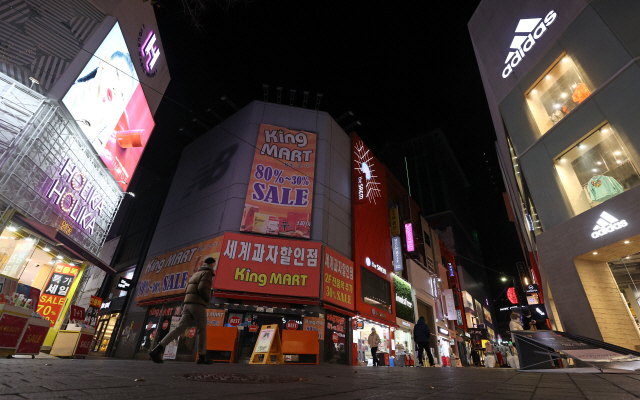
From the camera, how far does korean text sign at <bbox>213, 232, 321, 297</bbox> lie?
1344 cm

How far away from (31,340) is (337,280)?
447 inches

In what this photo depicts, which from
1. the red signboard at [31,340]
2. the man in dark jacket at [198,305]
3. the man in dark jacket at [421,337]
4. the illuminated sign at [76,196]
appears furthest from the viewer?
the illuminated sign at [76,196]

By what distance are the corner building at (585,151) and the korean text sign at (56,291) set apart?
62.9 feet

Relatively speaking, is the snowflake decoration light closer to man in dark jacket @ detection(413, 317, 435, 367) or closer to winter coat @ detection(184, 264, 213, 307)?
man in dark jacket @ detection(413, 317, 435, 367)

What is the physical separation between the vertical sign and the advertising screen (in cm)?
1717

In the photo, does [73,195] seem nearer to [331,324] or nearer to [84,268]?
[84,268]

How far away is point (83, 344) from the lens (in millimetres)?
8617

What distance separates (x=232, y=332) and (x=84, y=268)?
910 centimetres

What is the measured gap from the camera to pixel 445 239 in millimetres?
41562

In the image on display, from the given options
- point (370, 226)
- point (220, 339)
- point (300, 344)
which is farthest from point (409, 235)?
point (220, 339)


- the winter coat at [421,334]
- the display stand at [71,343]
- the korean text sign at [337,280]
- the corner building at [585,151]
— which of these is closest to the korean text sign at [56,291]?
the display stand at [71,343]

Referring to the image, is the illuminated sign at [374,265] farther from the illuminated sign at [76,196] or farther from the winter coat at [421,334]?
the illuminated sign at [76,196]

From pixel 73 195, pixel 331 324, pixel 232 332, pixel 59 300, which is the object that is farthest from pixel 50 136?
pixel 331 324

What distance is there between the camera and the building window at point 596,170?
28.4ft
